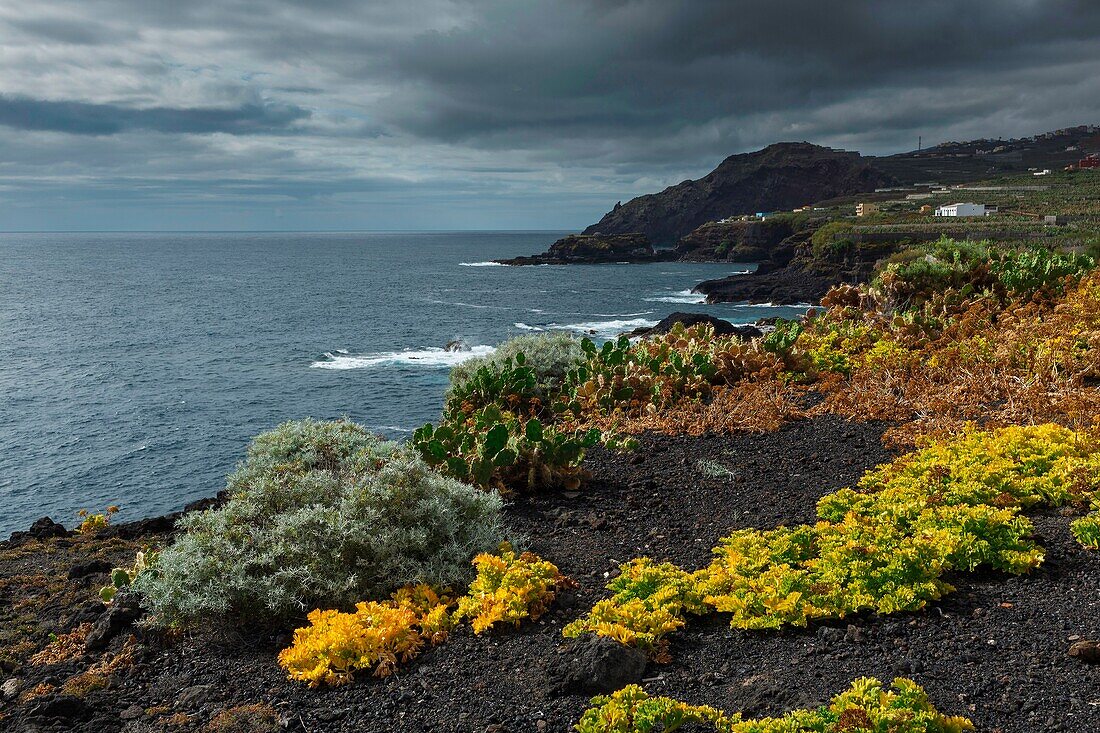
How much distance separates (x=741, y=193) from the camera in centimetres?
18162

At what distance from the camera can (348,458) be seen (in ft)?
22.8

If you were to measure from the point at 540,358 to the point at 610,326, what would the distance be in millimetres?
37067

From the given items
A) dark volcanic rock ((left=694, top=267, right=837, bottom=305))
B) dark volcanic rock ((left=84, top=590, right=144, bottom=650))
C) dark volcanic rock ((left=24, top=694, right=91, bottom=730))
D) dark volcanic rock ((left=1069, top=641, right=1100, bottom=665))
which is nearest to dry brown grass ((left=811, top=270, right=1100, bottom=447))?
dark volcanic rock ((left=1069, top=641, right=1100, bottom=665))

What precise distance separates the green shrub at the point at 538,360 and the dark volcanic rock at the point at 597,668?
8.76 metres

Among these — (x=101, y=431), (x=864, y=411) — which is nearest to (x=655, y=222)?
(x=101, y=431)

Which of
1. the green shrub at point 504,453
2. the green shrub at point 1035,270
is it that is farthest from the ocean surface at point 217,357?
the green shrub at point 1035,270

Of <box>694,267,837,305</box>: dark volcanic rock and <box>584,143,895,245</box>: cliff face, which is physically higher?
<box>584,143,895,245</box>: cliff face

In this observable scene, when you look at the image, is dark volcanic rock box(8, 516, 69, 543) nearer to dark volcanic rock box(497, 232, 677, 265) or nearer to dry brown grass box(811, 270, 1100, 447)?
dry brown grass box(811, 270, 1100, 447)

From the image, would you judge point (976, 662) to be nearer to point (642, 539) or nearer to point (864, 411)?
point (642, 539)

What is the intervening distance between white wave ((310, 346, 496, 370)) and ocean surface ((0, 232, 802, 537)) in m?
0.19

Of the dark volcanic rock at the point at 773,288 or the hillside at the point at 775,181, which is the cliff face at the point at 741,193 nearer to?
the hillside at the point at 775,181

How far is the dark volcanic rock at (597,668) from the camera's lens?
3850 millimetres

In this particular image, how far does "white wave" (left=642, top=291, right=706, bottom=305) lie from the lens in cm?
6525

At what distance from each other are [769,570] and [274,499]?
3.92 m
